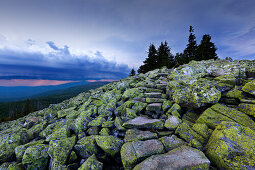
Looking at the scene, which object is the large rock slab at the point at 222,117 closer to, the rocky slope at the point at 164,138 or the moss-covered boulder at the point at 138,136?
the rocky slope at the point at 164,138

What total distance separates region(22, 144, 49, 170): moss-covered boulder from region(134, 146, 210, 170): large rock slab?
480 cm

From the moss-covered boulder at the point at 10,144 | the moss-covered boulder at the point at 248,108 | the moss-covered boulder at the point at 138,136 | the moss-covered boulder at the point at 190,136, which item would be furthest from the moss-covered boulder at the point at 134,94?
the moss-covered boulder at the point at 10,144

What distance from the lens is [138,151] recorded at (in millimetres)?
4262

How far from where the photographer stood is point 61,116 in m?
10.0

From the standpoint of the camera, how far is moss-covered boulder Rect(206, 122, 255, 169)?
3382mm

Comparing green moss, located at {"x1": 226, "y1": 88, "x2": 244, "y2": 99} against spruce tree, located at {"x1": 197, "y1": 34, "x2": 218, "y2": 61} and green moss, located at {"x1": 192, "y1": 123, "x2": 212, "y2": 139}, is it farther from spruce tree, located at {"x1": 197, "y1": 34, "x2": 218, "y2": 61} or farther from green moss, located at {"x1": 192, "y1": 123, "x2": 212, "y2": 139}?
spruce tree, located at {"x1": 197, "y1": 34, "x2": 218, "y2": 61}

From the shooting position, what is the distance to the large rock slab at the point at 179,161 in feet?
11.3

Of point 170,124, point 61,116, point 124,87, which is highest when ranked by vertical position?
point 124,87

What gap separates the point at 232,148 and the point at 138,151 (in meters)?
3.40

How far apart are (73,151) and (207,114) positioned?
7312 millimetres

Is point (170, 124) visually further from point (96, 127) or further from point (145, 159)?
point (96, 127)

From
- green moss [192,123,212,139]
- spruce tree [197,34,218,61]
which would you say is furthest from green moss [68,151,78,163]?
spruce tree [197,34,218,61]

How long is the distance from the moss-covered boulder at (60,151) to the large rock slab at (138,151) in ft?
9.09

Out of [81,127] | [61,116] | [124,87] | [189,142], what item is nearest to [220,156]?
[189,142]
